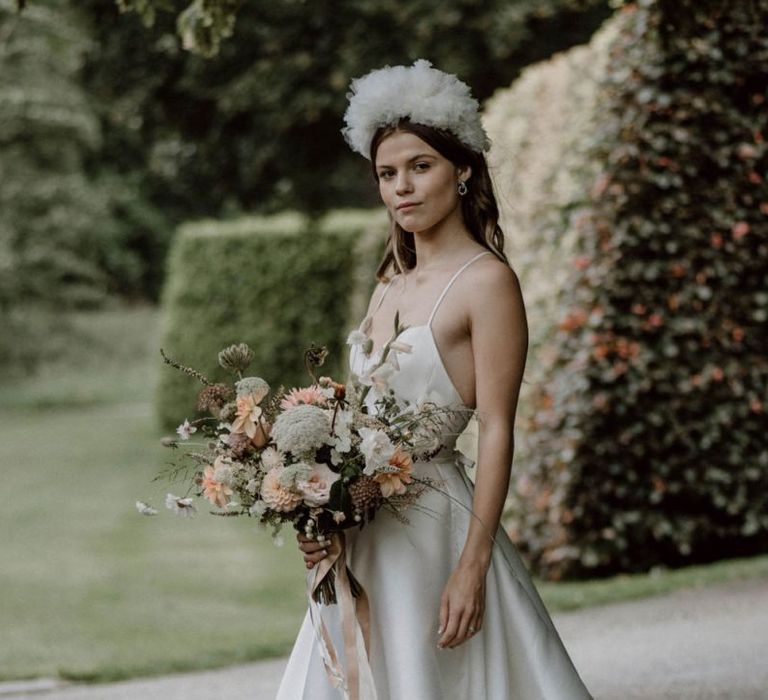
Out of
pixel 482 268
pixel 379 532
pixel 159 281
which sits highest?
pixel 159 281

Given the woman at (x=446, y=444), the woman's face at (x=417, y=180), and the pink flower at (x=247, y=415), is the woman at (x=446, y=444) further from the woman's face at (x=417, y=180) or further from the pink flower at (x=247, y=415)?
the pink flower at (x=247, y=415)

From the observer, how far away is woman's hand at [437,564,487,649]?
3.08m

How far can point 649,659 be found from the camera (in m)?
6.21

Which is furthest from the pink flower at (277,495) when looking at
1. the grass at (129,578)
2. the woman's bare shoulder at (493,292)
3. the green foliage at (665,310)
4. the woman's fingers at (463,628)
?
the green foliage at (665,310)

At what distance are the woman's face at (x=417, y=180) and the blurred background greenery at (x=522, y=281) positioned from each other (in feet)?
1.42

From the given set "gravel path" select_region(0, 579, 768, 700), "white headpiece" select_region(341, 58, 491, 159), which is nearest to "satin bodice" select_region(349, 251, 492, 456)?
"white headpiece" select_region(341, 58, 491, 159)

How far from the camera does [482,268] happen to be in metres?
3.23

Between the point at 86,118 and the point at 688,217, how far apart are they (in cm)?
2207

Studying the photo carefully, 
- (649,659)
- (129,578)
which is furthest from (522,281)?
(129,578)

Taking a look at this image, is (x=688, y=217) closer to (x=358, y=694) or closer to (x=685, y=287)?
(x=685, y=287)

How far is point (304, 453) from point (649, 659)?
3.73m

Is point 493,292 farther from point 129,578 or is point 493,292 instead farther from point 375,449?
point 129,578

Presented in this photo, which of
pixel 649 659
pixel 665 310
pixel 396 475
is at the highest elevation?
pixel 665 310

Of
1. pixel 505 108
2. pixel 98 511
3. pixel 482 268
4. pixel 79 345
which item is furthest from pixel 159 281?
pixel 482 268
